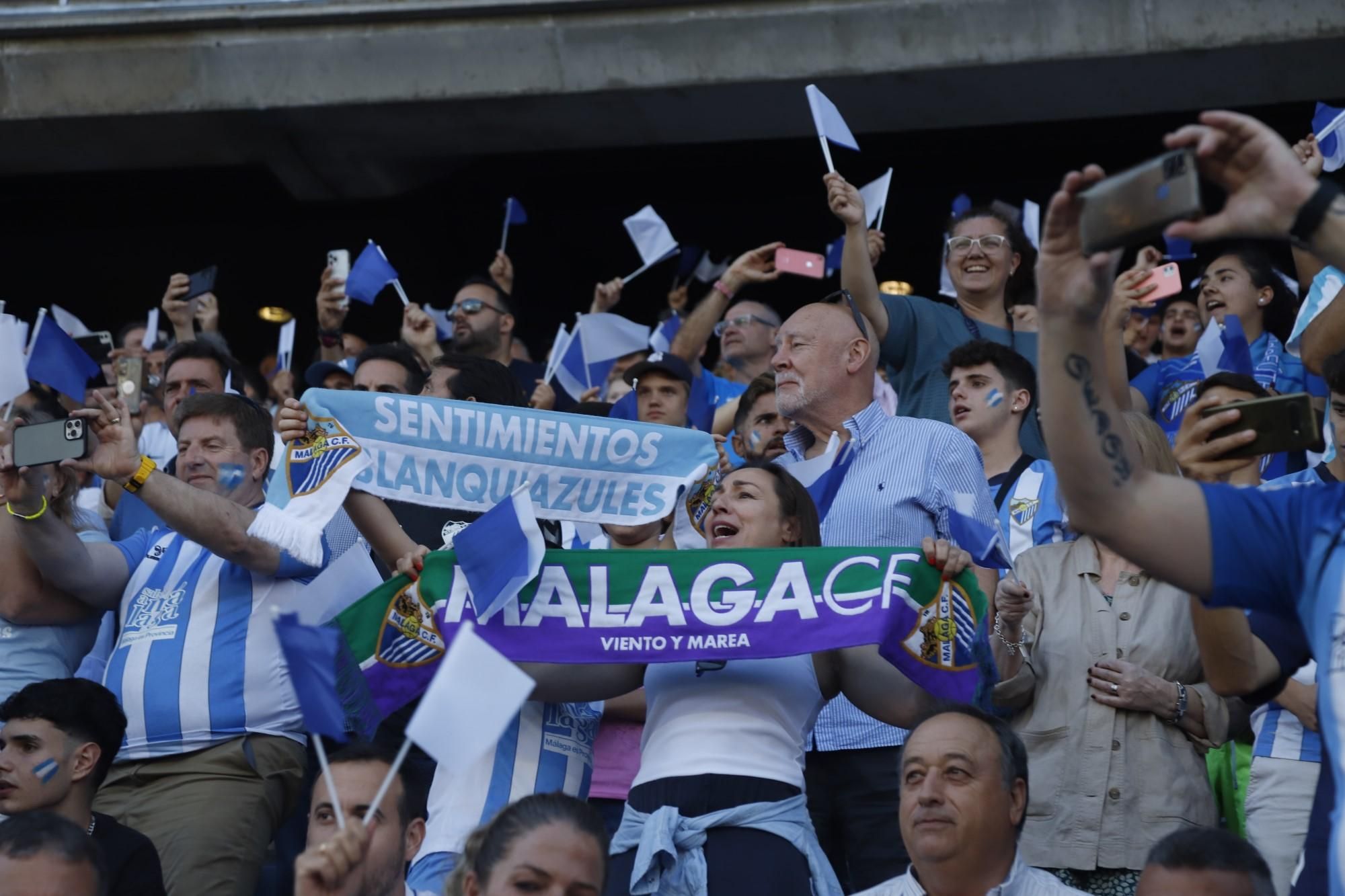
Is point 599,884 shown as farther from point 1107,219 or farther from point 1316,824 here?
point 1107,219

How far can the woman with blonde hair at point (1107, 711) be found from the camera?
453 centimetres

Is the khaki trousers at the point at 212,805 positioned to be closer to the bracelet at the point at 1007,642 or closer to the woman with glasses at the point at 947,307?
the bracelet at the point at 1007,642

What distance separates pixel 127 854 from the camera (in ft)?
15.2

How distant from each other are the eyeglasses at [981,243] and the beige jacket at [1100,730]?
199 cm

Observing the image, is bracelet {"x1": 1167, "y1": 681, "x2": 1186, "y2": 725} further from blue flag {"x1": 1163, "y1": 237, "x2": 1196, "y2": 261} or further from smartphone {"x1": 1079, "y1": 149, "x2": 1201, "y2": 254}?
blue flag {"x1": 1163, "y1": 237, "x2": 1196, "y2": 261}

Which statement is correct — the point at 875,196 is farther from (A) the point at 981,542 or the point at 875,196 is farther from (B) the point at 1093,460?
(B) the point at 1093,460

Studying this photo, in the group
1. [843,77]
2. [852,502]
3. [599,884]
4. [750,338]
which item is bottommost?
[599,884]

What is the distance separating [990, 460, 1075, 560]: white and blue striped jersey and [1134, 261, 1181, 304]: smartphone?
101 centimetres

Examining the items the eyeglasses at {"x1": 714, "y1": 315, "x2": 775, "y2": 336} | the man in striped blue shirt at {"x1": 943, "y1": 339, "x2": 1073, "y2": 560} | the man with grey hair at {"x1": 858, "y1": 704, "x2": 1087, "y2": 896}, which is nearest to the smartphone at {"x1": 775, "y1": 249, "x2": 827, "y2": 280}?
the eyeglasses at {"x1": 714, "y1": 315, "x2": 775, "y2": 336}

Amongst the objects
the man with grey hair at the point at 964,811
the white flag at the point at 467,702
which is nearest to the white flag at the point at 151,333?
the man with grey hair at the point at 964,811

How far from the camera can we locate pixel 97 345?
29.1 ft

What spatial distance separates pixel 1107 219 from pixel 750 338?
5.39m

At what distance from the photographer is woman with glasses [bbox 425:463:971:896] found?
404 cm

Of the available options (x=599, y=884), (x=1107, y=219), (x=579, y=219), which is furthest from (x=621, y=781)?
(x=579, y=219)
